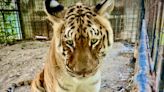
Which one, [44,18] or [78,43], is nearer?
[78,43]

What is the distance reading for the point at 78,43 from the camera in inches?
73.6

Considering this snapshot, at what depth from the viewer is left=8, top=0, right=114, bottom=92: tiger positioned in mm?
1881

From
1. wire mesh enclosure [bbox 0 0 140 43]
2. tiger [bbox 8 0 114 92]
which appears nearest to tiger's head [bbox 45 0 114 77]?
tiger [bbox 8 0 114 92]

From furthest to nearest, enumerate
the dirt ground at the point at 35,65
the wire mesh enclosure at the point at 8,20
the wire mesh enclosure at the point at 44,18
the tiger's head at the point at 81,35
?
the wire mesh enclosure at the point at 8,20
the wire mesh enclosure at the point at 44,18
the dirt ground at the point at 35,65
the tiger's head at the point at 81,35

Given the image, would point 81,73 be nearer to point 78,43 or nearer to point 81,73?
point 81,73

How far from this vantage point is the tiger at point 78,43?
6.17 ft

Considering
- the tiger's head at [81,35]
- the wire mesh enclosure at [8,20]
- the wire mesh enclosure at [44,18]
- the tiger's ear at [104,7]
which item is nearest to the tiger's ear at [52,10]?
the tiger's head at [81,35]

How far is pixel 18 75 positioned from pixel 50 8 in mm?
2182

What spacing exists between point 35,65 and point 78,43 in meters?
2.61

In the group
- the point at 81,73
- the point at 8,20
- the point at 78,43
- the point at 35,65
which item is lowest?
the point at 35,65

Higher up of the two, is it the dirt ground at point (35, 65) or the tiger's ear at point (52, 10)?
the tiger's ear at point (52, 10)

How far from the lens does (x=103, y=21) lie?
2066mm

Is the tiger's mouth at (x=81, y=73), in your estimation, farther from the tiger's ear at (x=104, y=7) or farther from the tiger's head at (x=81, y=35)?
the tiger's ear at (x=104, y=7)

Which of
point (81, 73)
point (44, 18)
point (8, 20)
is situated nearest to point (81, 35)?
point (81, 73)
